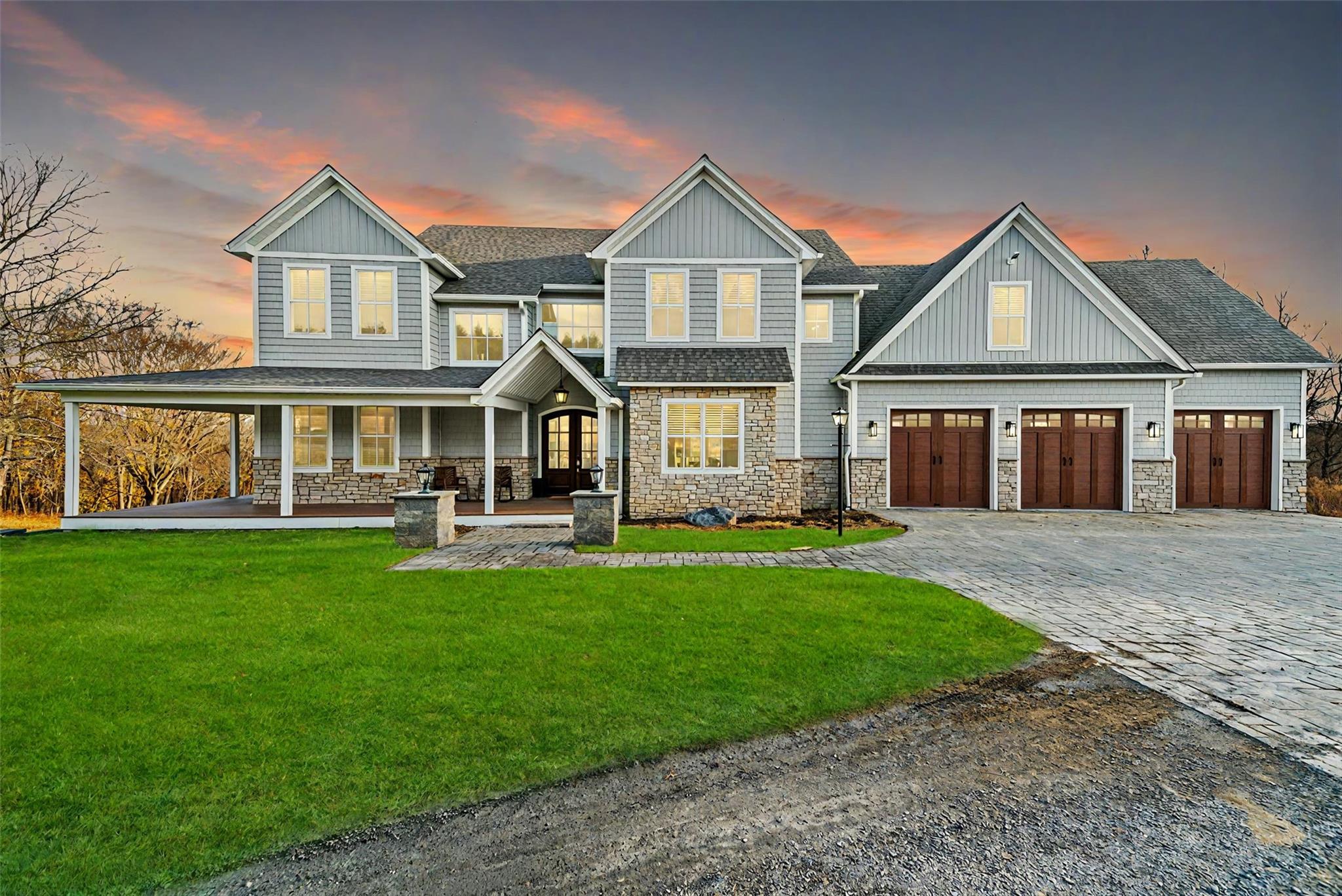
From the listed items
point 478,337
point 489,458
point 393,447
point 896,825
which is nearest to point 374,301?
point 478,337

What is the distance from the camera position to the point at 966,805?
3014 mm

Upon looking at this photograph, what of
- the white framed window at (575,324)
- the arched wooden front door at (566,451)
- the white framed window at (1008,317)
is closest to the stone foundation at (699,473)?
the arched wooden front door at (566,451)

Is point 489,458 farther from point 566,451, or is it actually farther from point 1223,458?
point 1223,458

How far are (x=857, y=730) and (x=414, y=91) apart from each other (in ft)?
52.7

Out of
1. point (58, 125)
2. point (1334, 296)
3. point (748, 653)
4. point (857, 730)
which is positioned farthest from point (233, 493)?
point (1334, 296)

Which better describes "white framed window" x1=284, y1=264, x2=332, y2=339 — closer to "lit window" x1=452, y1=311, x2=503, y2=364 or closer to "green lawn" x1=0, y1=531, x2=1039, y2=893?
"lit window" x1=452, y1=311, x2=503, y2=364

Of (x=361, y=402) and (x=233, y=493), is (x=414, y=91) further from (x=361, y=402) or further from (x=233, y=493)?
(x=233, y=493)

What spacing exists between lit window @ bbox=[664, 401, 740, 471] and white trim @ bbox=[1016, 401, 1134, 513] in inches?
311

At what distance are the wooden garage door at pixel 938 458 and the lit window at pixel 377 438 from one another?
13.4m

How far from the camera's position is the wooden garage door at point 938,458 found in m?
16.0


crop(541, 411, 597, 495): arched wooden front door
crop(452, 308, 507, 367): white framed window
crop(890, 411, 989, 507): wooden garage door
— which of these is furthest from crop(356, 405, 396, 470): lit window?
crop(890, 411, 989, 507): wooden garage door

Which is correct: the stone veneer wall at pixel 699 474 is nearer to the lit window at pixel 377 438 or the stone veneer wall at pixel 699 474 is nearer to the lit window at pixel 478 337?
the lit window at pixel 478 337

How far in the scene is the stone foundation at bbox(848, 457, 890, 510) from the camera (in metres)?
15.9

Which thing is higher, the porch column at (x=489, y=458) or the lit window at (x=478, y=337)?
the lit window at (x=478, y=337)
